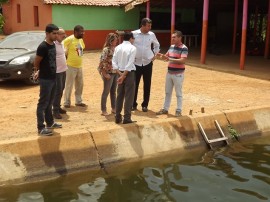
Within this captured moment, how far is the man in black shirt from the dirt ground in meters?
0.40

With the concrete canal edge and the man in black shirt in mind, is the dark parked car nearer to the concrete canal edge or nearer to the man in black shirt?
the man in black shirt

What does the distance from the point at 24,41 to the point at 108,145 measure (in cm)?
580

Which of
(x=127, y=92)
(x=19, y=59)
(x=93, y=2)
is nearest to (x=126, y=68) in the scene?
(x=127, y=92)

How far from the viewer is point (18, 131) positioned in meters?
6.26

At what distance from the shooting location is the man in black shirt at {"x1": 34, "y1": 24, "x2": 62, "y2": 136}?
550cm

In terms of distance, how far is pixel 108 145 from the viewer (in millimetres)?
6133

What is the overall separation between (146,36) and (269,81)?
583cm

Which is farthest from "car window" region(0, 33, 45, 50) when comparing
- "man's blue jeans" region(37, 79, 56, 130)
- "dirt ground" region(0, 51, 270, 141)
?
"man's blue jeans" region(37, 79, 56, 130)

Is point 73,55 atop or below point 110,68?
atop

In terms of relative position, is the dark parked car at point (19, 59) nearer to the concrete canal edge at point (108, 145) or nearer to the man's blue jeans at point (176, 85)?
the man's blue jeans at point (176, 85)

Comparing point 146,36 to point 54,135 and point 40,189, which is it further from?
point 40,189

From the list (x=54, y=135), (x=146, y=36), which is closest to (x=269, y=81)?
(x=146, y=36)

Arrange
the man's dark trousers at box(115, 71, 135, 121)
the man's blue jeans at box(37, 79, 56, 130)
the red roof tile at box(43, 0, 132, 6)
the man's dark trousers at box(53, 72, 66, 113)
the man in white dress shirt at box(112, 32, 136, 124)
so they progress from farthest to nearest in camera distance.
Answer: the red roof tile at box(43, 0, 132, 6)
the man's dark trousers at box(53, 72, 66, 113)
the man's dark trousers at box(115, 71, 135, 121)
the man in white dress shirt at box(112, 32, 136, 124)
the man's blue jeans at box(37, 79, 56, 130)

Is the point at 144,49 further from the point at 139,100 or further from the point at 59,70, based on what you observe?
the point at 139,100
